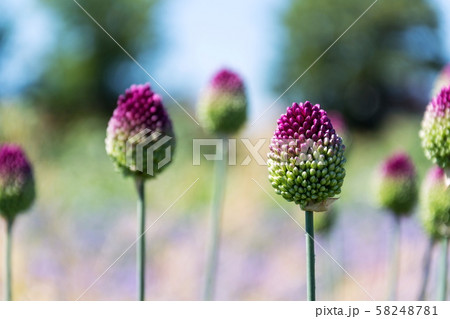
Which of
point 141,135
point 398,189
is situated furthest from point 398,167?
point 141,135

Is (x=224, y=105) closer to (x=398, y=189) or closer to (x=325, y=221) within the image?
(x=325, y=221)

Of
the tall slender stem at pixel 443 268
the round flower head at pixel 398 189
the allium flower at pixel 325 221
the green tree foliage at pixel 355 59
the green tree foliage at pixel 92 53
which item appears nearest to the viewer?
the tall slender stem at pixel 443 268

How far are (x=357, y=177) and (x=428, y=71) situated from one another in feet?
42.3

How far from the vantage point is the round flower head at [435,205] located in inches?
114

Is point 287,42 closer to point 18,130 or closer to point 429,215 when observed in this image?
point 18,130

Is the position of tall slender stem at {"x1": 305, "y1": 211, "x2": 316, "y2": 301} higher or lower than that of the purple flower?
lower

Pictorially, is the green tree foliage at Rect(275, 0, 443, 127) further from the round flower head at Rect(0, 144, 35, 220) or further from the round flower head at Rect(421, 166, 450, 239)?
the round flower head at Rect(0, 144, 35, 220)

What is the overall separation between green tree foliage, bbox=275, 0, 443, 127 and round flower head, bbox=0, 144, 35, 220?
67.4 feet

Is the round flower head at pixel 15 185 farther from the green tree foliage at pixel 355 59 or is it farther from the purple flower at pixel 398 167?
the green tree foliage at pixel 355 59

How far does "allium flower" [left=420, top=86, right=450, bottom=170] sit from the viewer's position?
2.21 meters

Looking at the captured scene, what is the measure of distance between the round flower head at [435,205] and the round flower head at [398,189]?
0.29m

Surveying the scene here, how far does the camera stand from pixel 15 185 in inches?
106

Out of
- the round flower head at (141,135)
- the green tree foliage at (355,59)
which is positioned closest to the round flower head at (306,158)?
the round flower head at (141,135)

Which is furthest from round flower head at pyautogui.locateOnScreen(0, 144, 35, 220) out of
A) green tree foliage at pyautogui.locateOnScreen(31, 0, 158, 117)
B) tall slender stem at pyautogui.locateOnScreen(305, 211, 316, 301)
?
green tree foliage at pyautogui.locateOnScreen(31, 0, 158, 117)
